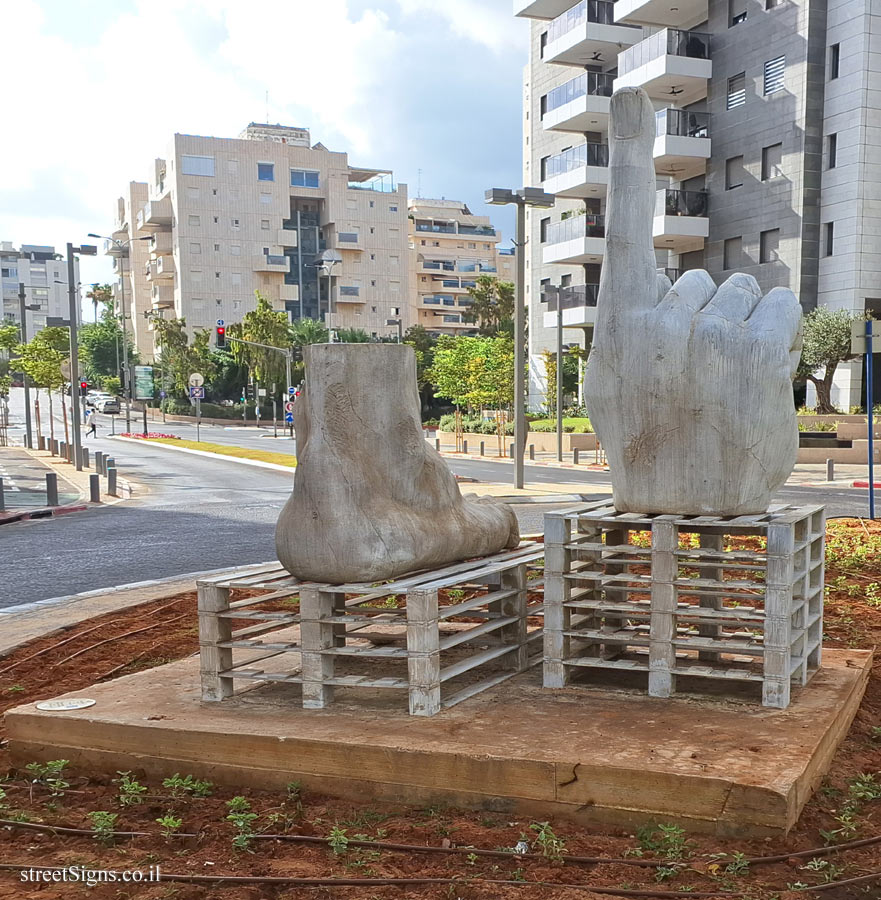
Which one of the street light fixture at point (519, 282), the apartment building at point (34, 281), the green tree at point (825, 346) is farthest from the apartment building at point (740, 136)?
the apartment building at point (34, 281)

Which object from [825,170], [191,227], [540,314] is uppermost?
[191,227]

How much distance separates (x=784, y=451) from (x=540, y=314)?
1811 inches

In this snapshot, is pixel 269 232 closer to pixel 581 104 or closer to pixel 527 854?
pixel 581 104

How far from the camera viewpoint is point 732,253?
37.8 metres

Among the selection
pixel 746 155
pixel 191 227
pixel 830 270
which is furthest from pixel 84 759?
pixel 191 227

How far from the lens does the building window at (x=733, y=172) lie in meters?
36.9

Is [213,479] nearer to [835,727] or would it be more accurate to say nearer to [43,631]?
[43,631]

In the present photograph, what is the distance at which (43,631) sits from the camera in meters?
7.65

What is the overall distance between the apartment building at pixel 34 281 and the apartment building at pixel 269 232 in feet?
225

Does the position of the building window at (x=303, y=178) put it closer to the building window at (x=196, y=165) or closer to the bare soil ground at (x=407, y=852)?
the building window at (x=196, y=165)

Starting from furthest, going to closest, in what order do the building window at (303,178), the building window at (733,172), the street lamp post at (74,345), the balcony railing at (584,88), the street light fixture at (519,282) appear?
the building window at (303,178)
the balcony railing at (584,88)
the building window at (733,172)
the street lamp post at (74,345)
the street light fixture at (519,282)

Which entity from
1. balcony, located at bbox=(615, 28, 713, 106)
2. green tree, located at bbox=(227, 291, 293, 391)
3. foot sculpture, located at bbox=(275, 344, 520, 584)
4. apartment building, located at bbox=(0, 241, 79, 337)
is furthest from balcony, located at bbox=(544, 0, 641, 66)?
apartment building, located at bbox=(0, 241, 79, 337)

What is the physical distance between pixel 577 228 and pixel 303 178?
53.9 metres

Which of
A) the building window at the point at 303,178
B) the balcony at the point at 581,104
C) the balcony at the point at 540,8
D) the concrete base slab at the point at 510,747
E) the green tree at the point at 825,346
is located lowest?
the concrete base slab at the point at 510,747
